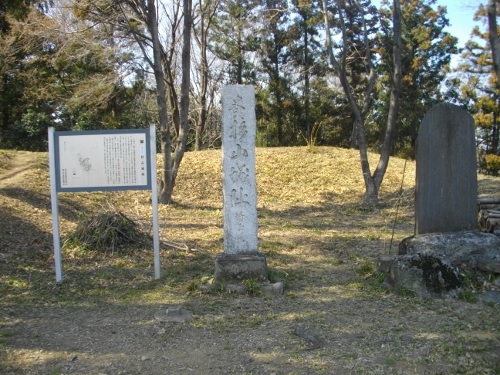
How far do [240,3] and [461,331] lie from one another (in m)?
15.7

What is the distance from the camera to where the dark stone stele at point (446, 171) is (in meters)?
4.95

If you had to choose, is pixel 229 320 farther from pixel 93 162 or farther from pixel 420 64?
pixel 420 64

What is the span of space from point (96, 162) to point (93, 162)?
0.03 meters

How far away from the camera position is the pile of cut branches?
6291 millimetres

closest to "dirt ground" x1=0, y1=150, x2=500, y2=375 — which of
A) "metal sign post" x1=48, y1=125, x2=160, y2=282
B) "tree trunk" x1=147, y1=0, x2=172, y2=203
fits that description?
"metal sign post" x1=48, y1=125, x2=160, y2=282

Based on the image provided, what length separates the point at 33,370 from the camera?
312 centimetres

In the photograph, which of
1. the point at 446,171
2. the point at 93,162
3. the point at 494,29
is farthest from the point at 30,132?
the point at 446,171

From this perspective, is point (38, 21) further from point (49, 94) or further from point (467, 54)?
point (467, 54)

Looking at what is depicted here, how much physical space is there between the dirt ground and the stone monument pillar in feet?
1.07

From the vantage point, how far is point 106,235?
6.30 meters

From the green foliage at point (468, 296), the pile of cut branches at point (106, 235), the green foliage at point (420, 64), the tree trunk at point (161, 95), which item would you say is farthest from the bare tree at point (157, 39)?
the green foliage at point (420, 64)

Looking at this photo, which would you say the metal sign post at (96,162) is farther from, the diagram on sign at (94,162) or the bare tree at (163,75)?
the bare tree at (163,75)

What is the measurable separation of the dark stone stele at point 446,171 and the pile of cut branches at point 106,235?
3.75 metres

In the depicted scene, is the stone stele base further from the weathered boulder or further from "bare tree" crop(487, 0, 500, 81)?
"bare tree" crop(487, 0, 500, 81)
